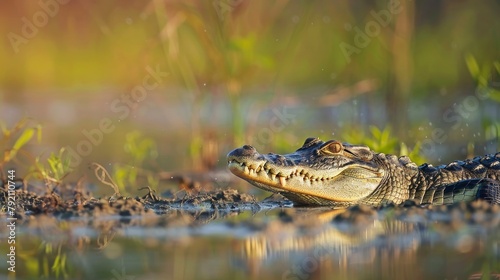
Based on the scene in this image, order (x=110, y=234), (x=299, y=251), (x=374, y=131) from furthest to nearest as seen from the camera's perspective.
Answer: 1. (x=374, y=131)
2. (x=110, y=234)
3. (x=299, y=251)

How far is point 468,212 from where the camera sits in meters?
6.71

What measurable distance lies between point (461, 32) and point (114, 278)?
12.4m

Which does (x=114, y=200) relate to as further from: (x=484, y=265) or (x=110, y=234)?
(x=484, y=265)

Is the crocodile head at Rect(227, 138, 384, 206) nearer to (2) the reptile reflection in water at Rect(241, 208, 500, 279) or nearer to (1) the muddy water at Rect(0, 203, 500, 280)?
(1) the muddy water at Rect(0, 203, 500, 280)

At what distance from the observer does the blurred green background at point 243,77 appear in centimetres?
1090

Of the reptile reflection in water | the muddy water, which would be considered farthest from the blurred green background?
the reptile reflection in water

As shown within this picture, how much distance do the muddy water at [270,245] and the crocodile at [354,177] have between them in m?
0.34

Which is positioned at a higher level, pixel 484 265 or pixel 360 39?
pixel 360 39

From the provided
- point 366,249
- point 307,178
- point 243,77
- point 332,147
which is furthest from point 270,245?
point 243,77

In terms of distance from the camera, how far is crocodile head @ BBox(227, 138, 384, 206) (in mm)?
7473

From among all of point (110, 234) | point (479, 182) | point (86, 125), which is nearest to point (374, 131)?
point (479, 182)

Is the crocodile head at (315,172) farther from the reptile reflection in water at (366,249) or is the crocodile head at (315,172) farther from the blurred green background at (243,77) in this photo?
the blurred green background at (243,77)

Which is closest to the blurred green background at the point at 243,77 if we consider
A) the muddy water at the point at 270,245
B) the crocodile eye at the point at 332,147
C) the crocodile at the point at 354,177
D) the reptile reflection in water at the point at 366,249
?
the crocodile at the point at 354,177

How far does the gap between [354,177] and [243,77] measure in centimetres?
293
